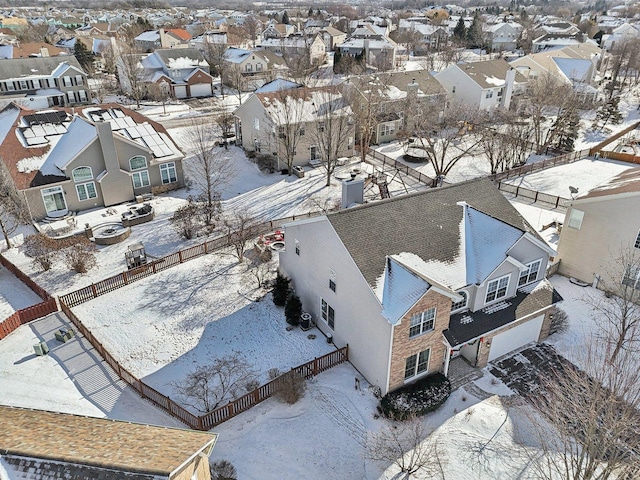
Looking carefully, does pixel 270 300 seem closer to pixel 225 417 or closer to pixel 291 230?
pixel 291 230

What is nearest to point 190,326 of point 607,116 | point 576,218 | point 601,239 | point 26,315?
point 26,315

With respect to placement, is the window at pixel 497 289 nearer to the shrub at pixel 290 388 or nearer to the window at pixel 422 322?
the window at pixel 422 322

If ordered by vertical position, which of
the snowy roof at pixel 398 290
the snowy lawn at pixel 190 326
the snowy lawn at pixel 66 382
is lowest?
the snowy lawn at pixel 190 326

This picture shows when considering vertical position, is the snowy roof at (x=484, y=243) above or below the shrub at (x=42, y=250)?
above

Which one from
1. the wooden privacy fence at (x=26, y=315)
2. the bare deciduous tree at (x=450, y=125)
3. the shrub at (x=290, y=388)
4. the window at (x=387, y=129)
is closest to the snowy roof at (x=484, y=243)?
the shrub at (x=290, y=388)

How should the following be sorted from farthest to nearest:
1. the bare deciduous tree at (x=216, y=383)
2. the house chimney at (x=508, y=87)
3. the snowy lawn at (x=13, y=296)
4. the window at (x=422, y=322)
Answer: the house chimney at (x=508, y=87), the snowy lawn at (x=13, y=296), the bare deciduous tree at (x=216, y=383), the window at (x=422, y=322)

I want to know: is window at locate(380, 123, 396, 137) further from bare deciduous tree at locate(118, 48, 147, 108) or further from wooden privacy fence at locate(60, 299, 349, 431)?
bare deciduous tree at locate(118, 48, 147, 108)

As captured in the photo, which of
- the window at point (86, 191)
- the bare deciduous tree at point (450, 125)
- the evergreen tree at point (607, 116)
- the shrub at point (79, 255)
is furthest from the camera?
the evergreen tree at point (607, 116)
